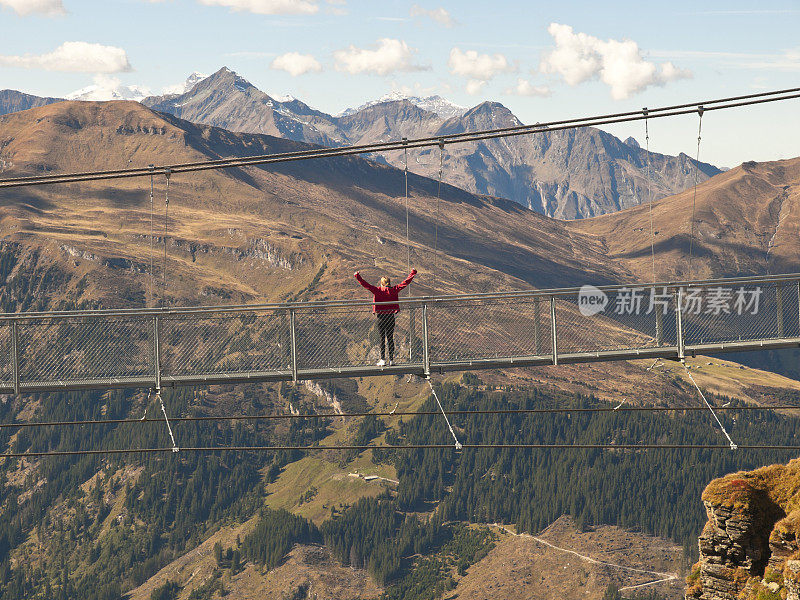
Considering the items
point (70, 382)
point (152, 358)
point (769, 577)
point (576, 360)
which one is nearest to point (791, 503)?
point (769, 577)

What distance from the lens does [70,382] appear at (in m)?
19.1

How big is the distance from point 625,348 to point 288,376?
7372 mm

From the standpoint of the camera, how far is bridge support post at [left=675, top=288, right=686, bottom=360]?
19688 millimetres

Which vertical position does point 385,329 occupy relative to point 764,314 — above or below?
below

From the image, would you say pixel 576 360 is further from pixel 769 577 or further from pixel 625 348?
pixel 769 577

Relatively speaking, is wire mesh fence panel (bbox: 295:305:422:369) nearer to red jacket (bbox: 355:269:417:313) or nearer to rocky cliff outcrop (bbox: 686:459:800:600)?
red jacket (bbox: 355:269:417:313)

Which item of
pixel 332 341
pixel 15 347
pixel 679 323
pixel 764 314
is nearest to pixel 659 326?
pixel 679 323

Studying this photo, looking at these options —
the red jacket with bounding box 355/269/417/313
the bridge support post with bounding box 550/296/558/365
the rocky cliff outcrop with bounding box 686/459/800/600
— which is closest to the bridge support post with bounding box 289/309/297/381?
the red jacket with bounding box 355/269/417/313

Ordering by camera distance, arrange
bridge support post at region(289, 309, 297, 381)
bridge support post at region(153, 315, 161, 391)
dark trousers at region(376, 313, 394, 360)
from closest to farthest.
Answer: bridge support post at region(153, 315, 161, 391) → bridge support post at region(289, 309, 297, 381) → dark trousers at region(376, 313, 394, 360)

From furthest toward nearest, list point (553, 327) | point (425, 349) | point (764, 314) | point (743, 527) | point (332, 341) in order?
point (743, 527)
point (332, 341)
point (764, 314)
point (425, 349)
point (553, 327)

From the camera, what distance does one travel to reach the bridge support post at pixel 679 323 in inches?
775

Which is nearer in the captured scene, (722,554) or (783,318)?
(783,318)

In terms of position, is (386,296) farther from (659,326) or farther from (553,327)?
(659,326)

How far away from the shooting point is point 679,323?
20.0m
